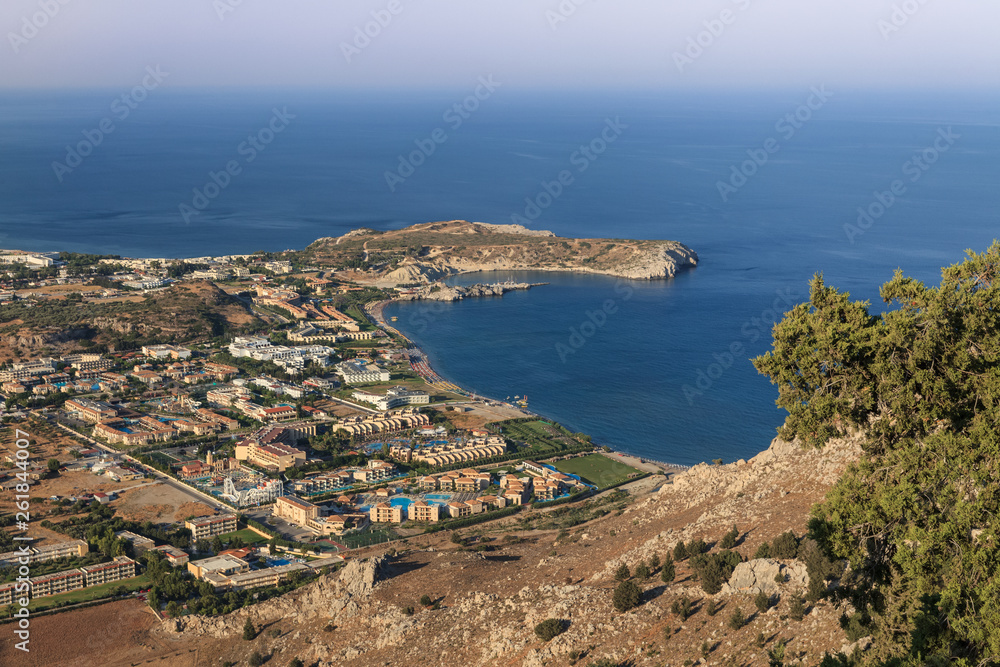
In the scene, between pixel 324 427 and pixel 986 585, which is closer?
A: pixel 986 585

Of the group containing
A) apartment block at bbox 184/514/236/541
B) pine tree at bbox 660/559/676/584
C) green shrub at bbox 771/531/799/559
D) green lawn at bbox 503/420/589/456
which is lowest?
pine tree at bbox 660/559/676/584

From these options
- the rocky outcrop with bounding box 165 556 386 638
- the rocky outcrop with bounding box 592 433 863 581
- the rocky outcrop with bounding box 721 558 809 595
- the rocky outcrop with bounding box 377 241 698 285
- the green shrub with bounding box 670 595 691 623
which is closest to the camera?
the rocky outcrop with bounding box 721 558 809 595

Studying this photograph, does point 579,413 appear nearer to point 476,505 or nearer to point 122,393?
point 476,505

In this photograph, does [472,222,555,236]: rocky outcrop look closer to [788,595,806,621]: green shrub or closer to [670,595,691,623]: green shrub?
[670,595,691,623]: green shrub

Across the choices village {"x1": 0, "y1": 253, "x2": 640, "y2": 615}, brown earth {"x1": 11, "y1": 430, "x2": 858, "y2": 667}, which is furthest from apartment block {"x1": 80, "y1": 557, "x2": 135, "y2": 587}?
brown earth {"x1": 11, "y1": 430, "x2": 858, "y2": 667}

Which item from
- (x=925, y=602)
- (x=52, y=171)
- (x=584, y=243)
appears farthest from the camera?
(x=52, y=171)

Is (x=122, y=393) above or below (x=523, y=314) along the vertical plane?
below

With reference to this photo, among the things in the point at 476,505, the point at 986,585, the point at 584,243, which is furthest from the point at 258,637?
the point at 584,243
